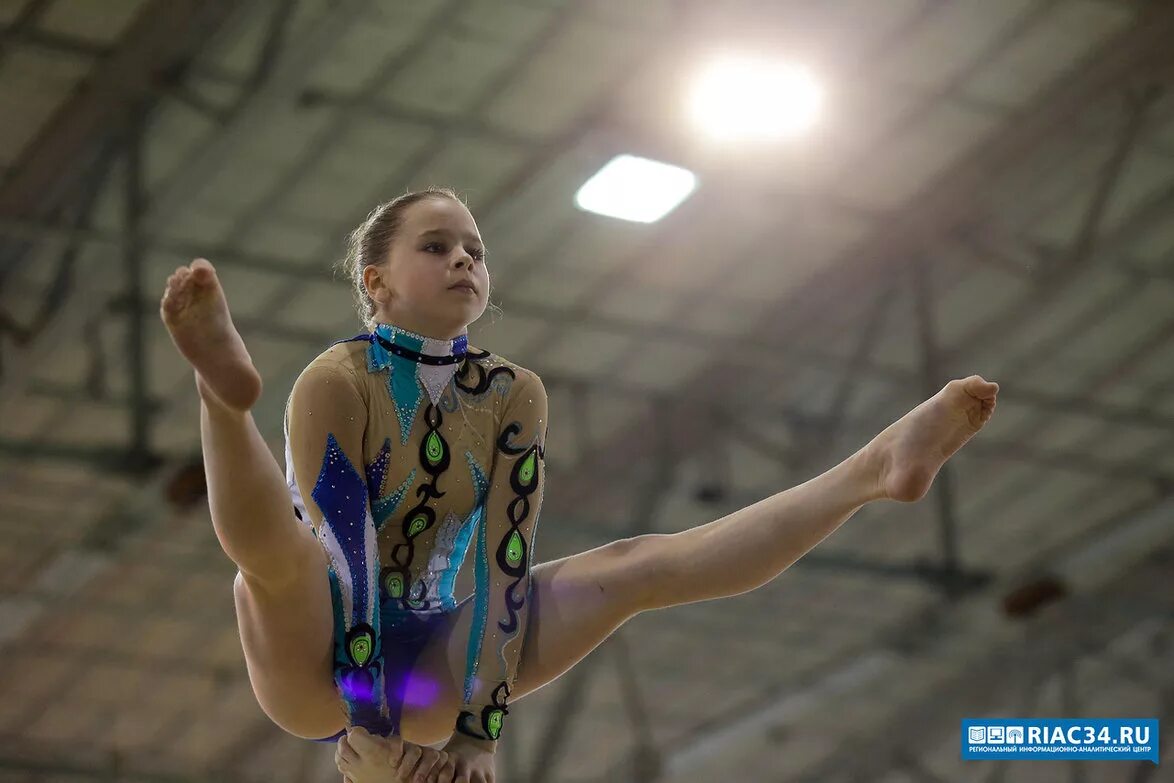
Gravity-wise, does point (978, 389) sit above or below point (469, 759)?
above

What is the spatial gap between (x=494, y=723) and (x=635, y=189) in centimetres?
668

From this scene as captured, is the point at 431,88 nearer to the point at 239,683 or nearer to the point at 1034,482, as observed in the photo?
the point at 1034,482

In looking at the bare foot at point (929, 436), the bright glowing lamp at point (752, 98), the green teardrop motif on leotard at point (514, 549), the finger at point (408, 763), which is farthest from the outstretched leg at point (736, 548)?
the bright glowing lamp at point (752, 98)

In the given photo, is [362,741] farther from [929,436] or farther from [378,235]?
[929,436]

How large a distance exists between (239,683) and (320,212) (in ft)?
23.2

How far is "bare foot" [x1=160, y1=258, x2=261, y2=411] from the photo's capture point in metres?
3.16

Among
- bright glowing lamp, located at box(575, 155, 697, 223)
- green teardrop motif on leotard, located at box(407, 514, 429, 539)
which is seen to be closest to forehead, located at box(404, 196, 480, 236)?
green teardrop motif on leotard, located at box(407, 514, 429, 539)

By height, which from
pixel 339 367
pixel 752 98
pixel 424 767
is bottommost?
pixel 424 767

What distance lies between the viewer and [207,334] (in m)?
3.18

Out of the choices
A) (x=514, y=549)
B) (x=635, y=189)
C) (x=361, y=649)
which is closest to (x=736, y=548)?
(x=514, y=549)

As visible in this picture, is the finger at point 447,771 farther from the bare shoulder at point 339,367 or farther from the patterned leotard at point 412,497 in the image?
the bare shoulder at point 339,367

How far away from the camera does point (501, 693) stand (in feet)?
12.3

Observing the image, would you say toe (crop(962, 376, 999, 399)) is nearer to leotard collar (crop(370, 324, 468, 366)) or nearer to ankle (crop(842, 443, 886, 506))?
ankle (crop(842, 443, 886, 506))
